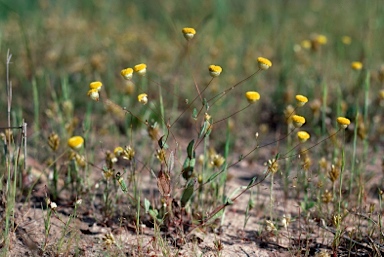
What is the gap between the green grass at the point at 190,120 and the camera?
2268 millimetres

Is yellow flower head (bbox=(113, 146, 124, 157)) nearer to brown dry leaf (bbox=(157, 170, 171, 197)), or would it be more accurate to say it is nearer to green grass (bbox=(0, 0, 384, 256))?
green grass (bbox=(0, 0, 384, 256))

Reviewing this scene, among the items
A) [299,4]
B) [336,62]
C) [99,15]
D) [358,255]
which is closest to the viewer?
[358,255]

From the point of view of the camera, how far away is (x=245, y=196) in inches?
109

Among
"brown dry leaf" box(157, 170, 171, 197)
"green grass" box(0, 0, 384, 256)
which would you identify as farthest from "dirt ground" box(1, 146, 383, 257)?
"brown dry leaf" box(157, 170, 171, 197)

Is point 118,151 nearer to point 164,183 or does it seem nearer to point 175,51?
point 164,183

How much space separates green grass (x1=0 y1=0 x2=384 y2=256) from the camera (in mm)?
2268

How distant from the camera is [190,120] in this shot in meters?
3.57

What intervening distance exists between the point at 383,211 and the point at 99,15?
3813mm

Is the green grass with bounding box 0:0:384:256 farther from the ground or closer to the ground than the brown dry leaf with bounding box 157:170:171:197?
farther from the ground

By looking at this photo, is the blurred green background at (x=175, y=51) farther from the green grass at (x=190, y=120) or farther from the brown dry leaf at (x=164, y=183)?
the brown dry leaf at (x=164, y=183)

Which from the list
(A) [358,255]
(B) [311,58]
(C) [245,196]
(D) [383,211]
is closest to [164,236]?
(C) [245,196]

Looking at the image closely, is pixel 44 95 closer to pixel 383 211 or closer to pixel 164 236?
pixel 164 236

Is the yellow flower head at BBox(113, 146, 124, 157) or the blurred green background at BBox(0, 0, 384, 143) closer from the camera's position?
the yellow flower head at BBox(113, 146, 124, 157)

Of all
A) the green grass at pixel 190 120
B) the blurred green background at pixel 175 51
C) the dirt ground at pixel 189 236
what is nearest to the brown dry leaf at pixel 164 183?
the green grass at pixel 190 120
